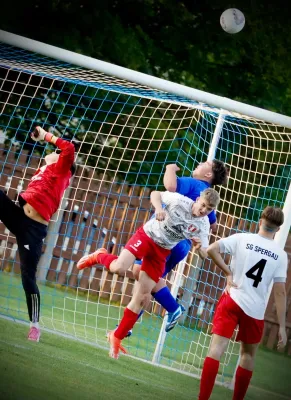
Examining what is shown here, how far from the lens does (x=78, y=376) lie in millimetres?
6867

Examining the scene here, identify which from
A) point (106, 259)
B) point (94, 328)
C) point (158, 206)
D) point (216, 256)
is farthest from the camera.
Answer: point (94, 328)

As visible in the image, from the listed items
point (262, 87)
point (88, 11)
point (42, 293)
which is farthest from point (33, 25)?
point (42, 293)

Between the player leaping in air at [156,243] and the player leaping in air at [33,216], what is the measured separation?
0.59m

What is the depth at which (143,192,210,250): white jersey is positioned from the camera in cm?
748

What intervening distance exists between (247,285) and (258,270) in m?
0.13

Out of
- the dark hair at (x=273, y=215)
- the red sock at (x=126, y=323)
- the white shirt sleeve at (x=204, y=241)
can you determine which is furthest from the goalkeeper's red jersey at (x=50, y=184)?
the dark hair at (x=273, y=215)

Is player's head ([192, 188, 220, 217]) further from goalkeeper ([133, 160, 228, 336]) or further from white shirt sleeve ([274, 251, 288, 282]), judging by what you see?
white shirt sleeve ([274, 251, 288, 282])

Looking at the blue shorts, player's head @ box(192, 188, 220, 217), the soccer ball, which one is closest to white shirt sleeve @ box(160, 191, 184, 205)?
player's head @ box(192, 188, 220, 217)

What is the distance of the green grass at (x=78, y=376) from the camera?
6.14 m

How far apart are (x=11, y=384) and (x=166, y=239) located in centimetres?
211

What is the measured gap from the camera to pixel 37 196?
25.7 ft

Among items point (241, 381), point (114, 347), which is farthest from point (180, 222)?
point (241, 381)

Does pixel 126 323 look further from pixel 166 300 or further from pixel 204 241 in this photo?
pixel 204 241

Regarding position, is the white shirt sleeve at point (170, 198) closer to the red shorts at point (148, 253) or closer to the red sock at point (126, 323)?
the red shorts at point (148, 253)
